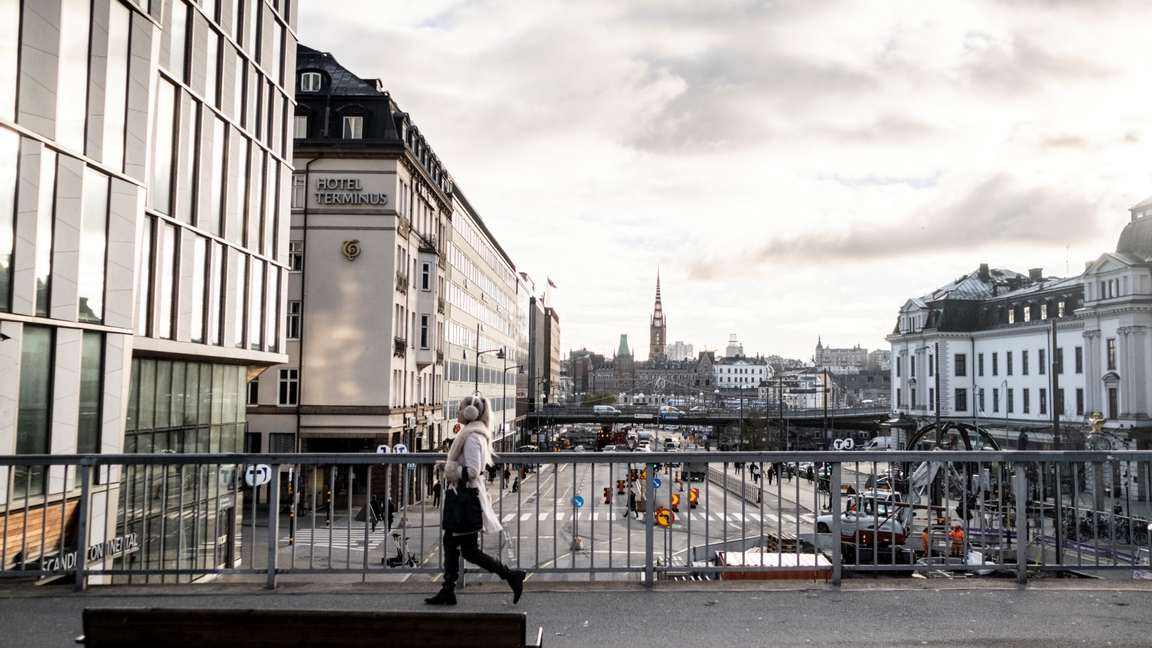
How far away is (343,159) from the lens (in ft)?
143

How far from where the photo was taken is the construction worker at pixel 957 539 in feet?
27.4

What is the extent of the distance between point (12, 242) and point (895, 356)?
9221 cm

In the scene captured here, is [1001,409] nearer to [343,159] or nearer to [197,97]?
[343,159]

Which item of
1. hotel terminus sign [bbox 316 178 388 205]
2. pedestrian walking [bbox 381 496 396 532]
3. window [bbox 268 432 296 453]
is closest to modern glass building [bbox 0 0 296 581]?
pedestrian walking [bbox 381 496 396 532]

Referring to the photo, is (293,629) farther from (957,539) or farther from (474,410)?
(957,539)

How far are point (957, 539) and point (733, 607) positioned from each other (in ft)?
11.8

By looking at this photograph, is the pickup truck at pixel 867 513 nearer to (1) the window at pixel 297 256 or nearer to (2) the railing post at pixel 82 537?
(2) the railing post at pixel 82 537

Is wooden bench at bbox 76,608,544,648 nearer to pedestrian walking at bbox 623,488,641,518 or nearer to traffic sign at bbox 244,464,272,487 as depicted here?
pedestrian walking at bbox 623,488,641,518

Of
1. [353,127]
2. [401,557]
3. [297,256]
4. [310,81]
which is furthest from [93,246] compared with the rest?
[310,81]

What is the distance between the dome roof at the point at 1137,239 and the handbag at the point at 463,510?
67.8 m

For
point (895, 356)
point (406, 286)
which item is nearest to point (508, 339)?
point (895, 356)

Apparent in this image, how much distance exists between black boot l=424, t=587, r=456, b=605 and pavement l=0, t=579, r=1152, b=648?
0.07 m

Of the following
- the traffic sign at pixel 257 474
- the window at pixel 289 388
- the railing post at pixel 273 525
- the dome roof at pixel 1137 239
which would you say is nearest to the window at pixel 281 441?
the window at pixel 289 388

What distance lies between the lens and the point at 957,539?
8.84 meters
